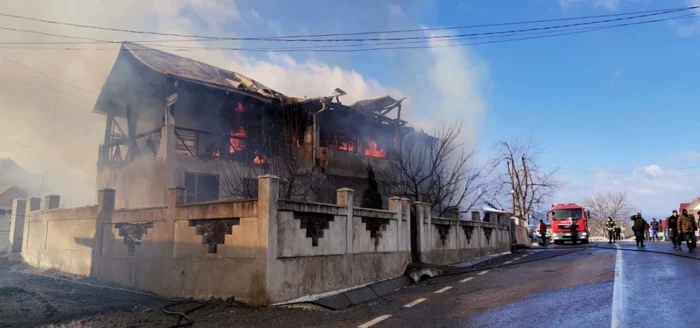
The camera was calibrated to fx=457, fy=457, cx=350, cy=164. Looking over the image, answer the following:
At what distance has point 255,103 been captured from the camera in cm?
1479

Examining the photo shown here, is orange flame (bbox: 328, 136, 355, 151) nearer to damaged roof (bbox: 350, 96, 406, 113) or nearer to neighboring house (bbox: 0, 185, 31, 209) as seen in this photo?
damaged roof (bbox: 350, 96, 406, 113)

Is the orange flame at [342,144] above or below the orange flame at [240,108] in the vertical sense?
below

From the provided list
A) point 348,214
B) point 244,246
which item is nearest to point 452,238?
point 348,214

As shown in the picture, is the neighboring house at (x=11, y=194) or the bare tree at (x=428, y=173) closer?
the bare tree at (x=428, y=173)

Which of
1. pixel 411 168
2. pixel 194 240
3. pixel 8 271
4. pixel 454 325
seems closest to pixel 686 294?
pixel 454 325

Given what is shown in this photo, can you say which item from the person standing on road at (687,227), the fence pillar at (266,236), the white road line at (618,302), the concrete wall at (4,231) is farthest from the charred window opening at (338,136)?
the concrete wall at (4,231)

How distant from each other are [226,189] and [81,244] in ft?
12.7

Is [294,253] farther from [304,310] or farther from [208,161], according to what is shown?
[208,161]

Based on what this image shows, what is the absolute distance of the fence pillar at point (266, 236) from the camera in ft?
23.0

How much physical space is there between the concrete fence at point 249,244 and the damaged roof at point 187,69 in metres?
4.14

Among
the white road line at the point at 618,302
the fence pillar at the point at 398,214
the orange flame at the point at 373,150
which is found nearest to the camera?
the white road line at the point at 618,302

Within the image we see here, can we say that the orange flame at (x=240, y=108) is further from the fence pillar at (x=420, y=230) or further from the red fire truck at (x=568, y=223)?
the red fire truck at (x=568, y=223)

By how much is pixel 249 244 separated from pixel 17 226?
46.7 ft

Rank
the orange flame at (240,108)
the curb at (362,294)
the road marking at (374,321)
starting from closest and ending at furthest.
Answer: the road marking at (374,321) → the curb at (362,294) → the orange flame at (240,108)
